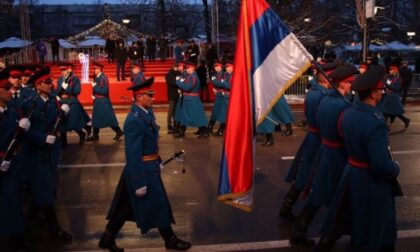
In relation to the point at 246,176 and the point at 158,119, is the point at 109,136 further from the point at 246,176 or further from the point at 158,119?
the point at 246,176

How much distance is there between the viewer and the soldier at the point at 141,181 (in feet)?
16.7

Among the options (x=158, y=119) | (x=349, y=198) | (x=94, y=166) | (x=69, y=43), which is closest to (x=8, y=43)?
(x=69, y=43)

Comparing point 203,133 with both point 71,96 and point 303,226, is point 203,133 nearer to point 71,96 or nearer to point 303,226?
point 71,96

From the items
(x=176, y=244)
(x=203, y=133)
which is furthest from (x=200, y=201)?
(x=203, y=133)

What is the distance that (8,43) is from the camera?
1517 inches

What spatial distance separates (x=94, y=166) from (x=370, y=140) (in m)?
6.70

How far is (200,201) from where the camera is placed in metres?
7.47

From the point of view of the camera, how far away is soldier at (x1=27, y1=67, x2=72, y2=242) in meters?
5.93

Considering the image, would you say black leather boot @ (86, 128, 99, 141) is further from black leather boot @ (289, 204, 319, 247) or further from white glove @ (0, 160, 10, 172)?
black leather boot @ (289, 204, 319, 247)

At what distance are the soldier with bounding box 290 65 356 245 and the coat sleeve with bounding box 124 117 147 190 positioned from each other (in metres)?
1.74

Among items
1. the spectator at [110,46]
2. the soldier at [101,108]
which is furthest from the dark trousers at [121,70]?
the soldier at [101,108]

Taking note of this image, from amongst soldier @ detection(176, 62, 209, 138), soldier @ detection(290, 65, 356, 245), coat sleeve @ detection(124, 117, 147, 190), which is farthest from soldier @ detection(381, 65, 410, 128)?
coat sleeve @ detection(124, 117, 147, 190)

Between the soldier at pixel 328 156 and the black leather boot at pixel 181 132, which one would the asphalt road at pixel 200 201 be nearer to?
the soldier at pixel 328 156

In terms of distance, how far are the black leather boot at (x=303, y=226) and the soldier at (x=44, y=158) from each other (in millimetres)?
2553
